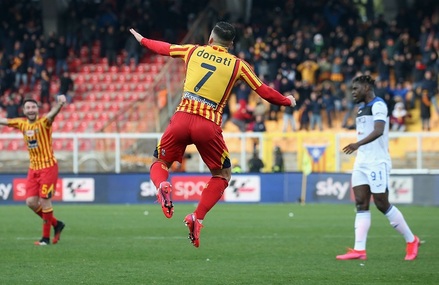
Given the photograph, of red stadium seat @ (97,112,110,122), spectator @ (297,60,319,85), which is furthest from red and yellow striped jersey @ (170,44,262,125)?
red stadium seat @ (97,112,110,122)

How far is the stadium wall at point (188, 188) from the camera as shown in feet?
88.6

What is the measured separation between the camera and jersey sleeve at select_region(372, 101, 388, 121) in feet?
40.9

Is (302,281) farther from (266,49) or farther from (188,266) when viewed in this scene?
(266,49)

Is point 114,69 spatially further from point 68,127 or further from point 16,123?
point 16,123

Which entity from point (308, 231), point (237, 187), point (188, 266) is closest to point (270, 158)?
point (237, 187)

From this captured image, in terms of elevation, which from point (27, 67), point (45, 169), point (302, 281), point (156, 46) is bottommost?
point (302, 281)

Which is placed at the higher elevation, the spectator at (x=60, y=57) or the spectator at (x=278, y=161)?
the spectator at (x=60, y=57)

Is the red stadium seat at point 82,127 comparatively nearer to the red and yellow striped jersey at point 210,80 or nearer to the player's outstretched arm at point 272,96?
the red and yellow striped jersey at point 210,80

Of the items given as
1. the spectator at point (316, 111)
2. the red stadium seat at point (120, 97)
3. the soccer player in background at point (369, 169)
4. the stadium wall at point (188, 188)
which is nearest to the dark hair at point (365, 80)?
the soccer player in background at point (369, 169)

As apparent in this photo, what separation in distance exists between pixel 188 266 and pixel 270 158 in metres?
16.9

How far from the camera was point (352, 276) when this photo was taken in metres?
10.8

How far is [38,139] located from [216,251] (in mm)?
3164

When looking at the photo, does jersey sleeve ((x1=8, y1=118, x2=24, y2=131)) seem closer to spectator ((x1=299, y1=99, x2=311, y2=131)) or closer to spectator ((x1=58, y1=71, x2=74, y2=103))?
spectator ((x1=299, y1=99, x2=311, y2=131))

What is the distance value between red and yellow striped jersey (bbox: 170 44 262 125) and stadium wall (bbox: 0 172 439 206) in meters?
16.7
